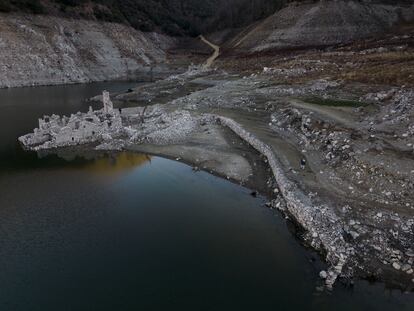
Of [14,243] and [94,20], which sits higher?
[94,20]

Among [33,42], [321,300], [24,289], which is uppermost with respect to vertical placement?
[33,42]

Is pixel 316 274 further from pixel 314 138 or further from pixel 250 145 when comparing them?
pixel 250 145

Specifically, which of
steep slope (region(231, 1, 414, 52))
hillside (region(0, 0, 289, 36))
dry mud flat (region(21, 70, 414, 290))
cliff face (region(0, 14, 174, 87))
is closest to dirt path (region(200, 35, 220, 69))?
steep slope (region(231, 1, 414, 52))

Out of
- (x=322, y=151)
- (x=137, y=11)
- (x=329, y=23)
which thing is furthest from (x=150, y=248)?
(x=137, y=11)

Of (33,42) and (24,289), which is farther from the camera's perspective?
(33,42)

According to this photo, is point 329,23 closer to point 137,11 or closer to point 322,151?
point 137,11

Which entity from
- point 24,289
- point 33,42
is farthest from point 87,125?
point 33,42

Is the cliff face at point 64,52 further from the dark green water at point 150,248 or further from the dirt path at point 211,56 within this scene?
the dark green water at point 150,248
